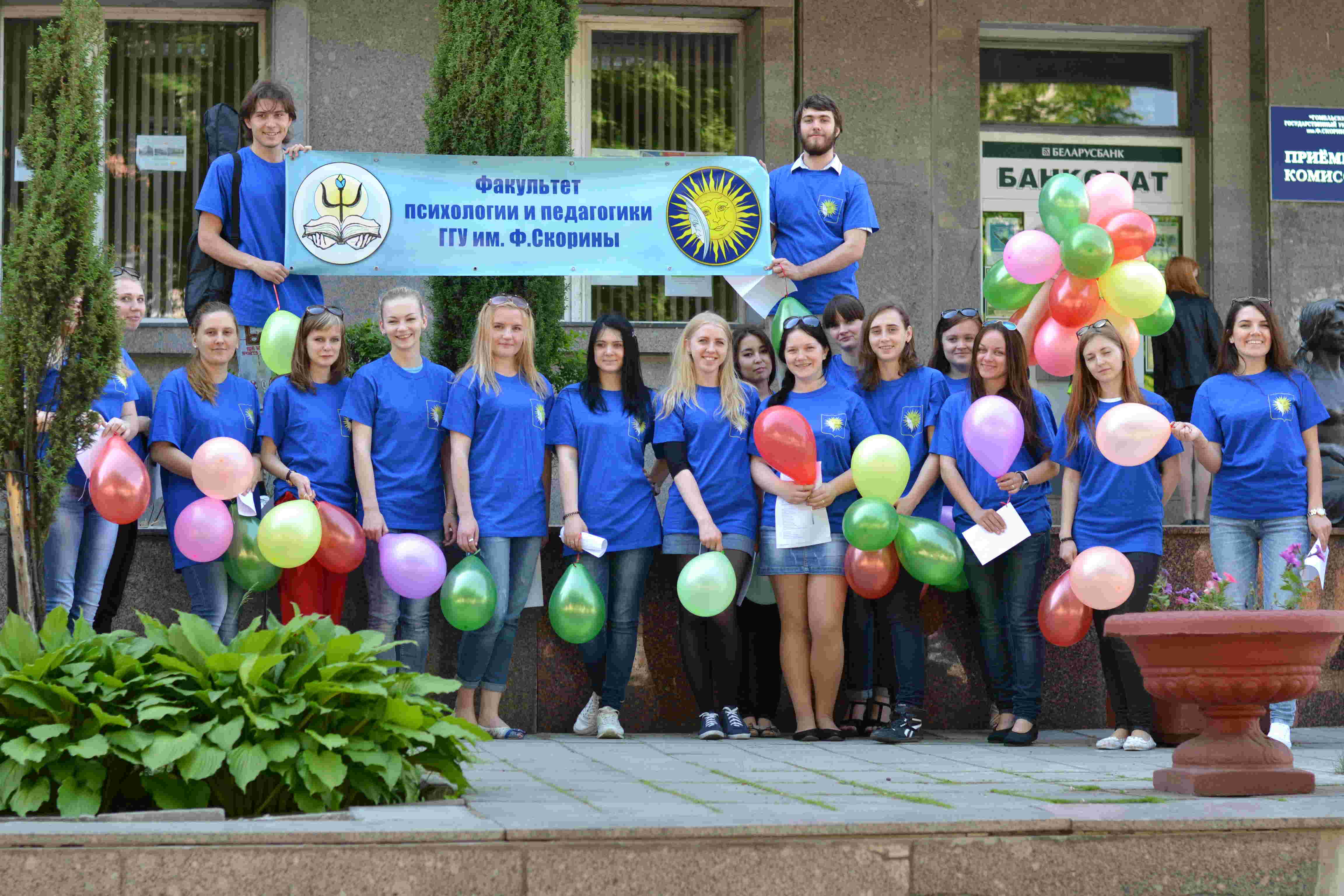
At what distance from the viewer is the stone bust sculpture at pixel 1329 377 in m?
9.16

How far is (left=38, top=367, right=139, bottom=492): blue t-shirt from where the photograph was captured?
693cm

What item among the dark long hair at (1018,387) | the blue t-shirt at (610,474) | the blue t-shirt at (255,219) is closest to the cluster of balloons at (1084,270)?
the dark long hair at (1018,387)

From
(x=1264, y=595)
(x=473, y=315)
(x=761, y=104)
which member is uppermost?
(x=761, y=104)

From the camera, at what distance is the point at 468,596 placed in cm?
771

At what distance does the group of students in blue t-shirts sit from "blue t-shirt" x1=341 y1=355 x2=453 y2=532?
0.01 metres

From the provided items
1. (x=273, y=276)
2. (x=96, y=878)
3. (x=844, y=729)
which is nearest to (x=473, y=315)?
(x=273, y=276)

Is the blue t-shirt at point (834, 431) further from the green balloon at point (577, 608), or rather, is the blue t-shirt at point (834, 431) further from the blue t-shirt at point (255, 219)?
the blue t-shirt at point (255, 219)

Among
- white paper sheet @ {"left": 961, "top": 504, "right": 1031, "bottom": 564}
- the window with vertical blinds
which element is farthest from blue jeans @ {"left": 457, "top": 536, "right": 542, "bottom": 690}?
the window with vertical blinds

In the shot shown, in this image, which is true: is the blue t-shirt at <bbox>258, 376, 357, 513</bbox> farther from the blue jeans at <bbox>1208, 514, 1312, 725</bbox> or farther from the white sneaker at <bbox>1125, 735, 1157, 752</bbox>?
the blue jeans at <bbox>1208, 514, 1312, 725</bbox>

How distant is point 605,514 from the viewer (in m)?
8.23

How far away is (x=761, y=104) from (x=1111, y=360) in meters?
5.46

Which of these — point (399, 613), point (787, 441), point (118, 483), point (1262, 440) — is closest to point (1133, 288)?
point (1262, 440)

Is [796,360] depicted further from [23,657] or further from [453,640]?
[23,657]

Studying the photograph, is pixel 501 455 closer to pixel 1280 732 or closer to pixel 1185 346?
pixel 1280 732
